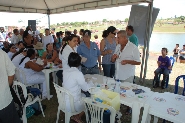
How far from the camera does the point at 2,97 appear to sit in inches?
59.6

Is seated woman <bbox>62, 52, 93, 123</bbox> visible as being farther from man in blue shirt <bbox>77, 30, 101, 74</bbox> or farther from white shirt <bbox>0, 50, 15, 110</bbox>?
man in blue shirt <bbox>77, 30, 101, 74</bbox>

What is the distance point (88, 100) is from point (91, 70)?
1314 mm

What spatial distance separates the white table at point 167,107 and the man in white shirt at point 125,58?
654 mm

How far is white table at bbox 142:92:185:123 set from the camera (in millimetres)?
1470

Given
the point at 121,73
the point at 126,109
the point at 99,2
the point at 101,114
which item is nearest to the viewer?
the point at 101,114

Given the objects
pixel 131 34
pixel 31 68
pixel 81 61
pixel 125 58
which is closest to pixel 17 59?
pixel 31 68

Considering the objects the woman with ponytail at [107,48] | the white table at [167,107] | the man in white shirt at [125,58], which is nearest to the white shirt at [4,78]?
the white table at [167,107]

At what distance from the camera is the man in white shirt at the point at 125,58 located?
240cm

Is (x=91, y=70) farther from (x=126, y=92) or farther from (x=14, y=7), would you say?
(x=14, y=7)

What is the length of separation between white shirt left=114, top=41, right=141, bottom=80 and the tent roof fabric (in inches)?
122

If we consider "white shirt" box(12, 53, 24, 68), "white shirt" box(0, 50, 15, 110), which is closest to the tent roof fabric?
"white shirt" box(12, 53, 24, 68)

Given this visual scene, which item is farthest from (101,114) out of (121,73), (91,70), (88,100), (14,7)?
(14,7)

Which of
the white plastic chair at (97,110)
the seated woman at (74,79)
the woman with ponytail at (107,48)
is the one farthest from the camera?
the woman with ponytail at (107,48)

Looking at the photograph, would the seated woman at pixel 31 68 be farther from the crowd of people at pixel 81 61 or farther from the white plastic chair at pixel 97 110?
the white plastic chair at pixel 97 110
